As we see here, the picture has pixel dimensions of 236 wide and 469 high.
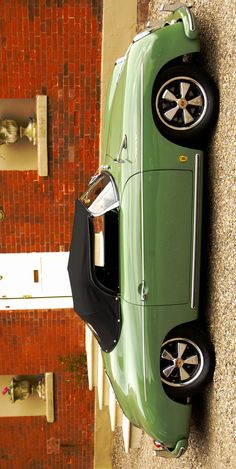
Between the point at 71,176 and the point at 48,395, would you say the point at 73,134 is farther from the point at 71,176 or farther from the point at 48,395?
the point at 48,395

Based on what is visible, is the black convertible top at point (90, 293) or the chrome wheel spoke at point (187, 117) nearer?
the chrome wheel spoke at point (187, 117)

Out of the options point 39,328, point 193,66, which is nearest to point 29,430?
point 39,328

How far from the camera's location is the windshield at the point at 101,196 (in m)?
5.25

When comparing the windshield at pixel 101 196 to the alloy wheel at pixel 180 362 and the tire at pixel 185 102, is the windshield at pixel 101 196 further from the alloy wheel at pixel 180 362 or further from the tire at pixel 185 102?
the alloy wheel at pixel 180 362

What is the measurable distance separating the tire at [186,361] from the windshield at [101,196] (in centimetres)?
117

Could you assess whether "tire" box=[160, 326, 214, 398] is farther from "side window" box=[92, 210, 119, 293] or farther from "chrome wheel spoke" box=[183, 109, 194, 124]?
"chrome wheel spoke" box=[183, 109, 194, 124]

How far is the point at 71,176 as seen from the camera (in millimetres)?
8562

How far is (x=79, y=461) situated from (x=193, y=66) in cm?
699

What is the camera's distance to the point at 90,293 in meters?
5.45

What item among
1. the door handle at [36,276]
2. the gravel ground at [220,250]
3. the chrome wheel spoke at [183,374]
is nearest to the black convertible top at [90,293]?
the chrome wheel spoke at [183,374]

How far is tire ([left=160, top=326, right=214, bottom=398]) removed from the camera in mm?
5066

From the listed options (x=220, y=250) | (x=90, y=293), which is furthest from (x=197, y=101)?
(x=90, y=293)

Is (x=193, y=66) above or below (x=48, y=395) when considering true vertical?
above

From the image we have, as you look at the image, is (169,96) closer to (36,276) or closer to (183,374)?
(183,374)
